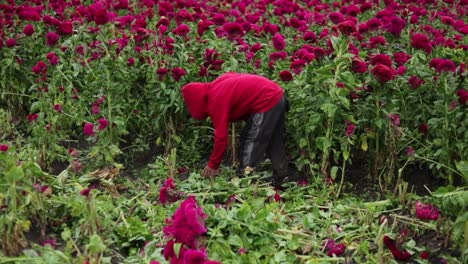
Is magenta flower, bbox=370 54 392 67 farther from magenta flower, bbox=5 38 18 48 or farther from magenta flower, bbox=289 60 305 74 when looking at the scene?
magenta flower, bbox=5 38 18 48

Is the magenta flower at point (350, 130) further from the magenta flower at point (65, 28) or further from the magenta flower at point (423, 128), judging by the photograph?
the magenta flower at point (65, 28)

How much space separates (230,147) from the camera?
5207mm

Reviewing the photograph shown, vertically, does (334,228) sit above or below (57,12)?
below

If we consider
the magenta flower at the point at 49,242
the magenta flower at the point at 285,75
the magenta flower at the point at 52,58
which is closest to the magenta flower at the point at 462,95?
the magenta flower at the point at 285,75

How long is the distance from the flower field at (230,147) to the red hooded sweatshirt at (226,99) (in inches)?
7.4

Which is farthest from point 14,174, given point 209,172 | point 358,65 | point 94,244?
point 358,65

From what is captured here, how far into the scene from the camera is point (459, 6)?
6.91 metres

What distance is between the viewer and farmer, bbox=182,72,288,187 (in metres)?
4.36

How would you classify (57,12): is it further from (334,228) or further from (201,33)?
(334,228)

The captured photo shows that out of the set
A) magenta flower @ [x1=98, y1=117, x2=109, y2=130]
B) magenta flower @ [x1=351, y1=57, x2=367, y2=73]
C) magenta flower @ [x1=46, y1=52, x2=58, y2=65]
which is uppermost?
magenta flower @ [x1=351, y1=57, x2=367, y2=73]

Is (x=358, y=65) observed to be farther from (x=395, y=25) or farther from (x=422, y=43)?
(x=395, y=25)

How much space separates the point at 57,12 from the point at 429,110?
3933 millimetres

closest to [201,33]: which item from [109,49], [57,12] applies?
[109,49]

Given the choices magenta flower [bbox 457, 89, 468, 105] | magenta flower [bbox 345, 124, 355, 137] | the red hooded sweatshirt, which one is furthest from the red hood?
magenta flower [bbox 457, 89, 468, 105]
